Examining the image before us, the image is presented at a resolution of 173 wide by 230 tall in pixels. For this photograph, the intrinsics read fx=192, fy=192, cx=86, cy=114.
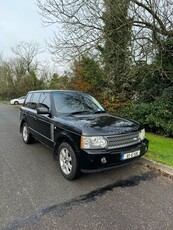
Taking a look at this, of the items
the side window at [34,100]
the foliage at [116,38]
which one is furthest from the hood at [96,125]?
the foliage at [116,38]

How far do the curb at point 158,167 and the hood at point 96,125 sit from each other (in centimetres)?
107

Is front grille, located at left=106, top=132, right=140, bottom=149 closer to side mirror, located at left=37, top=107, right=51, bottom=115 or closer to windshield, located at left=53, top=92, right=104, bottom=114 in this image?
windshield, located at left=53, top=92, right=104, bottom=114

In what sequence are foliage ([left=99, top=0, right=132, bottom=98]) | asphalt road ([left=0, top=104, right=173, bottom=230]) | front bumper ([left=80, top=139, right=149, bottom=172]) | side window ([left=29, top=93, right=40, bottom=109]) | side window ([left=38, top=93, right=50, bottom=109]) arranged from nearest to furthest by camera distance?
asphalt road ([left=0, top=104, right=173, bottom=230]), front bumper ([left=80, top=139, right=149, bottom=172]), side window ([left=38, top=93, right=50, bottom=109]), side window ([left=29, top=93, right=40, bottom=109]), foliage ([left=99, top=0, right=132, bottom=98])

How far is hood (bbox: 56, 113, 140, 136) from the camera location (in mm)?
3396

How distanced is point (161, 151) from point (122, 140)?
2.18 metres

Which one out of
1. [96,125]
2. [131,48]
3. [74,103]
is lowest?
[96,125]

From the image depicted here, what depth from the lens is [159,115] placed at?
7223 millimetres

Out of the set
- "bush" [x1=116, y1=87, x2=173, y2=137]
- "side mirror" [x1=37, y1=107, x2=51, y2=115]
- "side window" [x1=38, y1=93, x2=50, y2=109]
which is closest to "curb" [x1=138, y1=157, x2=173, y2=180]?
"side mirror" [x1=37, y1=107, x2=51, y2=115]

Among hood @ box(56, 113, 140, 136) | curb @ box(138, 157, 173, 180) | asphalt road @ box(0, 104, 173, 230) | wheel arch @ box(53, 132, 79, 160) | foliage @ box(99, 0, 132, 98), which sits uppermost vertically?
foliage @ box(99, 0, 132, 98)

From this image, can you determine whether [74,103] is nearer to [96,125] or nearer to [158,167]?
[96,125]

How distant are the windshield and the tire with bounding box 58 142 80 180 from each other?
0.96 m

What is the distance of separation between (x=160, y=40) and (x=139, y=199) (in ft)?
21.4

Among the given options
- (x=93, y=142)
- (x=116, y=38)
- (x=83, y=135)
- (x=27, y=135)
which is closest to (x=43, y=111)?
(x=83, y=135)

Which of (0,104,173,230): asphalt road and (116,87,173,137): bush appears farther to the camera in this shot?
(116,87,173,137): bush
